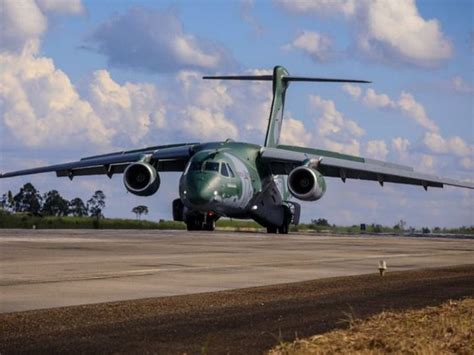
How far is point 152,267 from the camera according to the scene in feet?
60.7

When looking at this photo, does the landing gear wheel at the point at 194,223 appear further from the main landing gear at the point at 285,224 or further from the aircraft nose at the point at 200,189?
the aircraft nose at the point at 200,189

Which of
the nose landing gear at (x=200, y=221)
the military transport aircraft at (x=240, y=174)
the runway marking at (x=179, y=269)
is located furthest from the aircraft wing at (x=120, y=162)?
the runway marking at (x=179, y=269)

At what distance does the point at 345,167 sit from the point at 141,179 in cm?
1041

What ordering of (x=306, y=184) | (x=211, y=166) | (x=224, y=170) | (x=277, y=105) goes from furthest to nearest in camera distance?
(x=277, y=105)
(x=306, y=184)
(x=224, y=170)
(x=211, y=166)

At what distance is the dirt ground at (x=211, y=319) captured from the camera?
8.80m

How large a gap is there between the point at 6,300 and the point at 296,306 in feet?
12.7

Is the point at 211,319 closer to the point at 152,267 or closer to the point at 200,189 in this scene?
the point at 152,267

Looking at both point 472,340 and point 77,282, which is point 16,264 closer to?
point 77,282

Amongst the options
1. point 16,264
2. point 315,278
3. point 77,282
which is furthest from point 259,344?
point 16,264

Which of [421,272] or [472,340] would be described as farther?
[421,272]

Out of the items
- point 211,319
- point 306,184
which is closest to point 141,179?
point 306,184

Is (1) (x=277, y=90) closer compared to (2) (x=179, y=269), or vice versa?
(2) (x=179, y=269)

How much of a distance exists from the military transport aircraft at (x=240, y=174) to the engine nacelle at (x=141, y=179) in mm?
24

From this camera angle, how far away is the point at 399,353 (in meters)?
8.47
